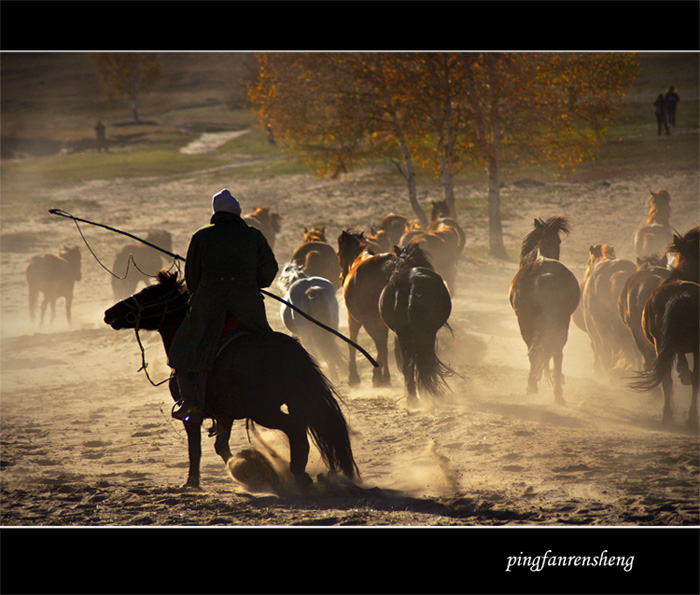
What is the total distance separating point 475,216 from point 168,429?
61.8ft

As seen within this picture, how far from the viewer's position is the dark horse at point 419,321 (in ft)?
27.5

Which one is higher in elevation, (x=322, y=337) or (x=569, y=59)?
(x=569, y=59)

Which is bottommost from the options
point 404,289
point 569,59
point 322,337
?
point 322,337

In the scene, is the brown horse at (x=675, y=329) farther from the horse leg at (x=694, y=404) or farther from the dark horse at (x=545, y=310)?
the dark horse at (x=545, y=310)

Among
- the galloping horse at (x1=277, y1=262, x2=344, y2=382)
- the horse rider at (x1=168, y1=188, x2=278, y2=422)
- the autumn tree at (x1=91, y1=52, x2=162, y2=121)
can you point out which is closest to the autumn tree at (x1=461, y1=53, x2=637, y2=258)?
the galloping horse at (x1=277, y1=262, x2=344, y2=382)

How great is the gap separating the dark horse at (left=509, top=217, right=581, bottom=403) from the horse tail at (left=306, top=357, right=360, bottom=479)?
3823mm

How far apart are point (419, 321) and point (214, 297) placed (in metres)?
3.33

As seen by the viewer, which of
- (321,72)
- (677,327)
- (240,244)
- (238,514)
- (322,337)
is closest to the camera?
(238,514)

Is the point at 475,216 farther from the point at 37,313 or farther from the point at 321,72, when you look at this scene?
the point at 37,313

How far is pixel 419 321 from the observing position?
27.5 ft

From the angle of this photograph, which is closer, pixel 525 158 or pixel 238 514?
pixel 238 514

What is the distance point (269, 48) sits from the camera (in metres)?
7.11

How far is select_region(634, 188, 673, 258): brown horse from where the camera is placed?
47.5ft

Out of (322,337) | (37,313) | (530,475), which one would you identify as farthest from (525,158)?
(530,475)
